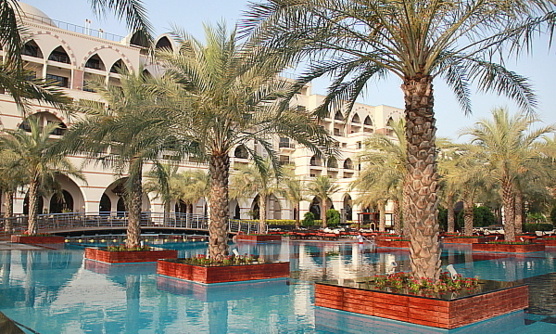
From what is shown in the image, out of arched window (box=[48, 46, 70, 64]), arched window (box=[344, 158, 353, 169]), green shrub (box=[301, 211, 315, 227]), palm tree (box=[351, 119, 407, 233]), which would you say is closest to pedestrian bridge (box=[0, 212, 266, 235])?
palm tree (box=[351, 119, 407, 233])

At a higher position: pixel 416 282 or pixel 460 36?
pixel 460 36

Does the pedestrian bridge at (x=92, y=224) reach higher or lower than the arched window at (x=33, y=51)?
lower

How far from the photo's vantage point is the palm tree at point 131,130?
1291cm

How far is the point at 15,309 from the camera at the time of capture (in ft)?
29.6

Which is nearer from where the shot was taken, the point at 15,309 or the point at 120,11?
the point at 120,11

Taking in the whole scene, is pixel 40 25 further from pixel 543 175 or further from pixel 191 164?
pixel 543 175

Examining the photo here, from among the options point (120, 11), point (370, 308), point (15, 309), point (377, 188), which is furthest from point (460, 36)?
point (377, 188)

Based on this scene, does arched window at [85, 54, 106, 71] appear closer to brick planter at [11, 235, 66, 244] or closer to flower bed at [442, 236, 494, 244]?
brick planter at [11, 235, 66, 244]

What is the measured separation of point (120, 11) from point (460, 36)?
6.25m

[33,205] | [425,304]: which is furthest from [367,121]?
[425,304]

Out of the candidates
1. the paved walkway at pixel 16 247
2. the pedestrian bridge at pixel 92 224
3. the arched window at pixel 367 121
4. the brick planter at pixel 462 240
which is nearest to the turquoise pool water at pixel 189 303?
the paved walkway at pixel 16 247

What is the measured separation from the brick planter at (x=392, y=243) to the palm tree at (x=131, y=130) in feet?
45.9

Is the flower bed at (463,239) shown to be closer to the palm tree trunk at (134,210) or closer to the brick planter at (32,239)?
the palm tree trunk at (134,210)

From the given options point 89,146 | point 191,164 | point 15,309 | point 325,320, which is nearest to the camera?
point 325,320
